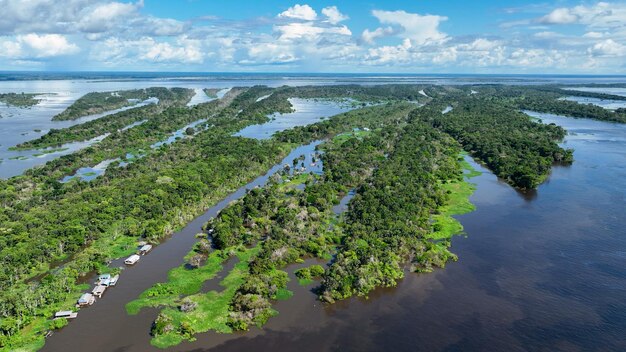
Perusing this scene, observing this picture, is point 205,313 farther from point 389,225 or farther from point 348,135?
point 348,135

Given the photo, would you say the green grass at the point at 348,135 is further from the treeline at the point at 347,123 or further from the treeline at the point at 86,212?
the treeline at the point at 86,212

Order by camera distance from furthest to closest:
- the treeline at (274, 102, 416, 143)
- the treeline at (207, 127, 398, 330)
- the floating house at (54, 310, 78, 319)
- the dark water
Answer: the treeline at (274, 102, 416, 143) < the treeline at (207, 127, 398, 330) < the floating house at (54, 310, 78, 319) < the dark water

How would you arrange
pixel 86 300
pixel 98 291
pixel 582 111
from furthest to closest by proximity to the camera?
1. pixel 582 111
2. pixel 98 291
3. pixel 86 300

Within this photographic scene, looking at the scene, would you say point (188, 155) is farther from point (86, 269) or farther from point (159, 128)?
point (86, 269)

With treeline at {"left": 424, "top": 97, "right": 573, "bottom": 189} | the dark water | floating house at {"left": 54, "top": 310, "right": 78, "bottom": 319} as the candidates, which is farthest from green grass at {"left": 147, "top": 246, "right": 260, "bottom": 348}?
treeline at {"left": 424, "top": 97, "right": 573, "bottom": 189}

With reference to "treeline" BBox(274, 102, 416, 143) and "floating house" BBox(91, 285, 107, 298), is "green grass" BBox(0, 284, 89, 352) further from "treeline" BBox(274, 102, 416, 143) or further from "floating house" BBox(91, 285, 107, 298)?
"treeline" BBox(274, 102, 416, 143)

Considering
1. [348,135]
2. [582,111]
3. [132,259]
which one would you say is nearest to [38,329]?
[132,259]
